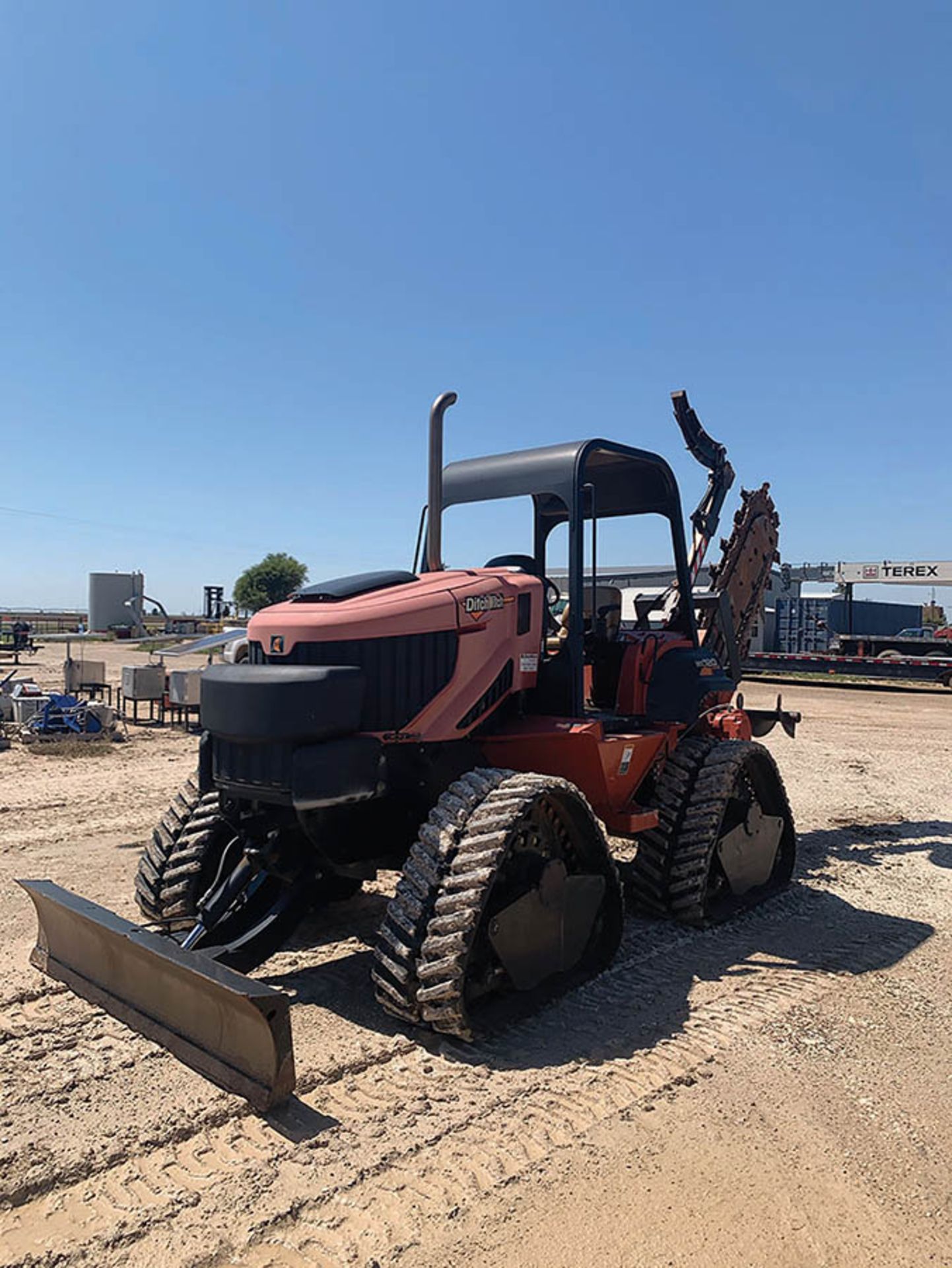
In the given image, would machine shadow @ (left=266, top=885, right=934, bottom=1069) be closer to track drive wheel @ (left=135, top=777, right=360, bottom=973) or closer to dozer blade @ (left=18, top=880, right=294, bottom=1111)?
track drive wheel @ (left=135, top=777, right=360, bottom=973)

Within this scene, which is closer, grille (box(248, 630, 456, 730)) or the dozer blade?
the dozer blade

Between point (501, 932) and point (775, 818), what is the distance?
3.02m

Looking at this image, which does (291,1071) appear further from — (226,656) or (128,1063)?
(226,656)

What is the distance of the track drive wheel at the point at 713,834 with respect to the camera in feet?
18.6

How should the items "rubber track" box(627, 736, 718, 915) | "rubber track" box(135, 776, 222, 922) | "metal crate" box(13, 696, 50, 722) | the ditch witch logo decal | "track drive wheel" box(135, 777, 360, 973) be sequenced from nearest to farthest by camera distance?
1. "track drive wheel" box(135, 777, 360, 973)
2. the ditch witch logo decal
3. "rubber track" box(135, 776, 222, 922)
4. "rubber track" box(627, 736, 718, 915)
5. "metal crate" box(13, 696, 50, 722)

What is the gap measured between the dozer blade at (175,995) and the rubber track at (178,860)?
623 mm

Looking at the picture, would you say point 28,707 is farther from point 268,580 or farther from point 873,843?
point 268,580

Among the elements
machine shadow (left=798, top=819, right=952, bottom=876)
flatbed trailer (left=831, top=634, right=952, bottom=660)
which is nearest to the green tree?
flatbed trailer (left=831, top=634, right=952, bottom=660)

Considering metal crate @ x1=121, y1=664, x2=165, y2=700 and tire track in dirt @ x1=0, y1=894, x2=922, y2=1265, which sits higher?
metal crate @ x1=121, y1=664, x2=165, y2=700

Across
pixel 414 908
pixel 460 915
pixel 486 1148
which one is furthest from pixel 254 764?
pixel 486 1148

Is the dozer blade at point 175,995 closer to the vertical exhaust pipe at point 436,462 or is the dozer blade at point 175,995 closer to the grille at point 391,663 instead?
the grille at point 391,663

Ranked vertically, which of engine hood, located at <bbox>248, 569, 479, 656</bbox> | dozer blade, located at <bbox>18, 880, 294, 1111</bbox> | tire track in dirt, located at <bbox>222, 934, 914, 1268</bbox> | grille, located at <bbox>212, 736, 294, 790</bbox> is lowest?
tire track in dirt, located at <bbox>222, 934, 914, 1268</bbox>

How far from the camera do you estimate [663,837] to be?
5.75m

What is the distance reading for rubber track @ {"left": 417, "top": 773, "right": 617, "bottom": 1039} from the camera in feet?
12.6
